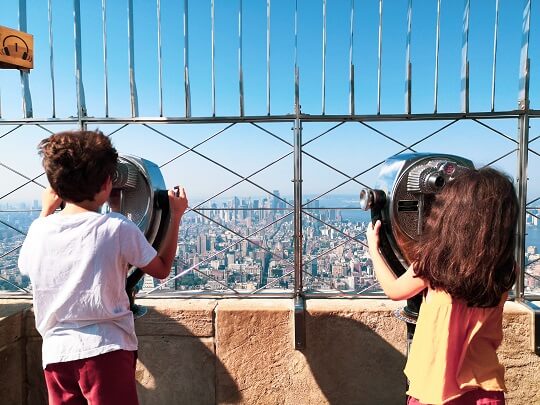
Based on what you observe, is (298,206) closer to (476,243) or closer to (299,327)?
(299,327)

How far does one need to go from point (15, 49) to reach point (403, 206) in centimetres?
204

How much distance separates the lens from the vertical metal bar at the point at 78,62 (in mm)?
2256

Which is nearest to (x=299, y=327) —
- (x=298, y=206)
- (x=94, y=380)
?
(x=298, y=206)

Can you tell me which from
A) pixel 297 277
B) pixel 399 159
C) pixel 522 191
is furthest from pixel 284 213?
pixel 522 191

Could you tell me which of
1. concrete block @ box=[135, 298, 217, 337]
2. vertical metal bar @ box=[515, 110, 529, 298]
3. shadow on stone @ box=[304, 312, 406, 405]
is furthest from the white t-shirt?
vertical metal bar @ box=[515, 110, 529, 298]

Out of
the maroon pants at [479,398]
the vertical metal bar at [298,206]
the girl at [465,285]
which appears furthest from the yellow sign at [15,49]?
the maroon pants at [479,398]

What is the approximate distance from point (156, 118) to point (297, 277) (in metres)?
1.21

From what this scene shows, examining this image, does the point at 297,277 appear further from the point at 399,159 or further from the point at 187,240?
the point at 399,159

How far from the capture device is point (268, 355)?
223 cm

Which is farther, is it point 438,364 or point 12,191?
point 12,191

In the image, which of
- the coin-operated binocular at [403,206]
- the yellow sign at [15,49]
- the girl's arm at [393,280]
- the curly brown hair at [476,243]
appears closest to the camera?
the curly brown hair at [476,243]

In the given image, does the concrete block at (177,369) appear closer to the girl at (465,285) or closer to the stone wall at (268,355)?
the stone wall at (268,355)

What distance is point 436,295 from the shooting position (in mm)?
1138

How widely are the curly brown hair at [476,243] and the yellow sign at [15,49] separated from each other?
84.7 inches
